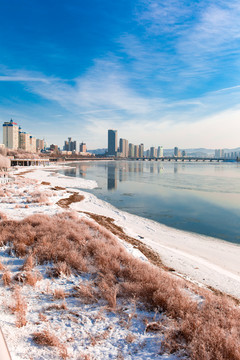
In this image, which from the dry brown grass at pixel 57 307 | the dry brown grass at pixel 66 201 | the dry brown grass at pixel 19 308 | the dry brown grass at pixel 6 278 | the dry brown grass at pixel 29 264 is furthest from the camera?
the dry brown grass at pixel 66 201

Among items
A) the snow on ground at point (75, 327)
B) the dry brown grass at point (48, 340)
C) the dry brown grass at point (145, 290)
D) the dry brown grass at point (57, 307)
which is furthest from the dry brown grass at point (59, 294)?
the dry brown grass at point (48, 340)

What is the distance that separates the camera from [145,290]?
15.8 ft

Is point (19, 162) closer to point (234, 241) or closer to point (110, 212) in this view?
point (110, 212)

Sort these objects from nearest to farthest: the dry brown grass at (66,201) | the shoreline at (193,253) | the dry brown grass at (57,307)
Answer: the dry brown grass at (57,307) < the shoreline at (193,253) < the dry brown grass at (66,201)

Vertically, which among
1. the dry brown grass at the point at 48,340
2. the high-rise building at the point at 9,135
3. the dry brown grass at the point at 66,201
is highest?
the high-rise building at the point at 9,135

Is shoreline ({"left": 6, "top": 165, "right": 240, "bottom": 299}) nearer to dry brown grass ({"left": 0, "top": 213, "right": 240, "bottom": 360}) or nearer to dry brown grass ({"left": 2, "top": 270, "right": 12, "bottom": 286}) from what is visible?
dry brown grass ({"left": 0, "top": 213, "right": 240, "bottom": 360})

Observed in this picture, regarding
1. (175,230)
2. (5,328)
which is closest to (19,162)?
(175,230)

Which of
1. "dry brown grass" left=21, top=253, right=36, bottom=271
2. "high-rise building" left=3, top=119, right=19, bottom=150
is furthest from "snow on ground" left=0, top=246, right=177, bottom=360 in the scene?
"high-rise building" left=3, top=119, right=19, bottom=150

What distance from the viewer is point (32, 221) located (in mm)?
10000

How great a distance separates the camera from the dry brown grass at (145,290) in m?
3.25

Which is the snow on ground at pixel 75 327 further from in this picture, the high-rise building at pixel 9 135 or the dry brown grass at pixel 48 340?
the high-rise building at pixel 9 135

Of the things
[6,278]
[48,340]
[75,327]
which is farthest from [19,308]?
[6,278]

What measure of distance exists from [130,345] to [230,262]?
7.62 meters

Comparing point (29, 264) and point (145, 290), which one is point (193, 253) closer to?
point (145, 290)
